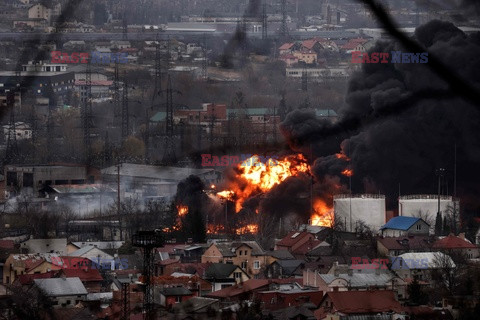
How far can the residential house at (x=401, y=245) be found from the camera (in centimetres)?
4088

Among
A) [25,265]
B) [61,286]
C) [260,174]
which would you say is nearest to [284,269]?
[25,265]

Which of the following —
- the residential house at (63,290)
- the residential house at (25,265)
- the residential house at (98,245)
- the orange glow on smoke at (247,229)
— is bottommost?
the orange glow on smoke at (247,229)

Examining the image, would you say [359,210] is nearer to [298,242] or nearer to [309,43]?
[298,242]

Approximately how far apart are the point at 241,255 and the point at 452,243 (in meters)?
4.18

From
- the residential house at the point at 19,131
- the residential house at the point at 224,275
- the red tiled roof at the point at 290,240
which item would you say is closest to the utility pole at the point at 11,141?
the residential house at the point at 19,131

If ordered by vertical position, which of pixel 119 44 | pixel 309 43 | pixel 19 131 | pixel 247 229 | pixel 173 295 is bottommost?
pixel 19 131

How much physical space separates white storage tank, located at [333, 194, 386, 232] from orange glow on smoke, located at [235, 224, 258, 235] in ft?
5.85

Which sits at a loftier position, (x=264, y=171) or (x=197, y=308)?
(x=197, y=308)

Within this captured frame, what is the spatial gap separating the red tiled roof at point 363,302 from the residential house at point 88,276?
4952 mm

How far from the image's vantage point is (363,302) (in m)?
32.3

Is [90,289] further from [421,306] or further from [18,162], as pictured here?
[18,162]

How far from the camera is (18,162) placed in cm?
6241

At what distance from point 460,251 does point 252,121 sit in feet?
93.2

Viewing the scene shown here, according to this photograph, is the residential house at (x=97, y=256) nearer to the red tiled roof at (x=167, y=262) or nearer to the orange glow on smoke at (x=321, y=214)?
the red tiled roof at (x=167, y=262)
